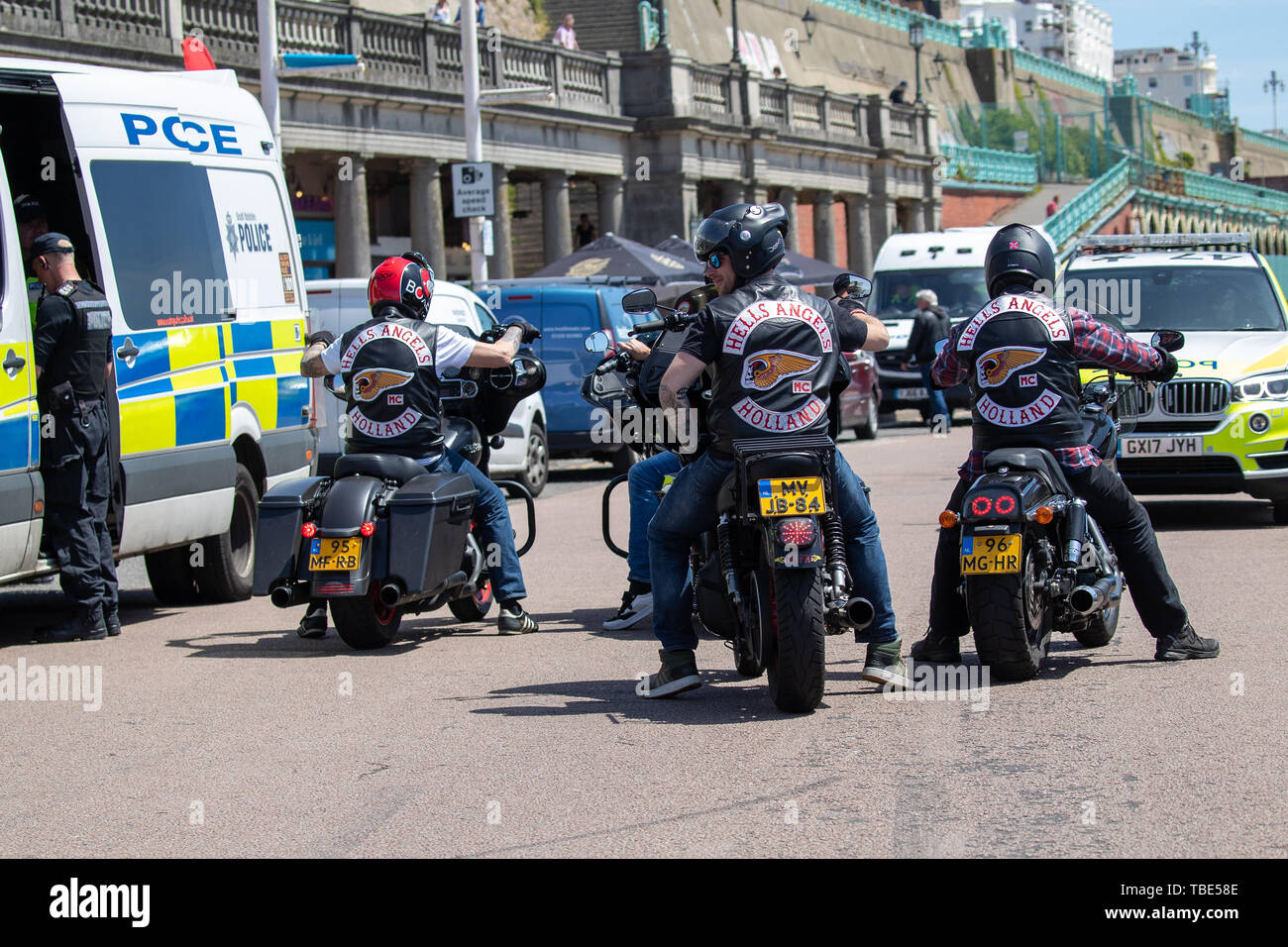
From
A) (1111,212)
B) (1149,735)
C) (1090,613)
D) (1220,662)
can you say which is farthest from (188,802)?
(1111,212)

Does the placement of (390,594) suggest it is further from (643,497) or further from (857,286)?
(857,286)

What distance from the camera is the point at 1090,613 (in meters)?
7.71

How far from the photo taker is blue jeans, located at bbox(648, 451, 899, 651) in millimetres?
7242

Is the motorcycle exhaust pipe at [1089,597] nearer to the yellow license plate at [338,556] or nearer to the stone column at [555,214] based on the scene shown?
the yellow license plate at [338,556]

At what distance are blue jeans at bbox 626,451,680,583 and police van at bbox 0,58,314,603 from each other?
2.47m

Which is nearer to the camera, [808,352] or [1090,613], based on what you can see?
[808,352]

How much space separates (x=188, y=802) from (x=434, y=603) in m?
3.16

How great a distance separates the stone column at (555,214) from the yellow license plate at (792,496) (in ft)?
99.1

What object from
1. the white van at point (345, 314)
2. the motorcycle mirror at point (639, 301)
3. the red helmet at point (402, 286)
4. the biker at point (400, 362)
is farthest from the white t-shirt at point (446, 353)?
the white van at point (345, 314)

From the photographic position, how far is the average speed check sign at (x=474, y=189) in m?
25.8

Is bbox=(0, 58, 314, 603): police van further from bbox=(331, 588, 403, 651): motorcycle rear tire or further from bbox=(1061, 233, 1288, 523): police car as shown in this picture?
bbox=(1061, 233, 1288, 523): police car

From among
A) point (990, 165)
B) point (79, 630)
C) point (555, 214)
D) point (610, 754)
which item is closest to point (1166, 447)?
point (79, 630)
